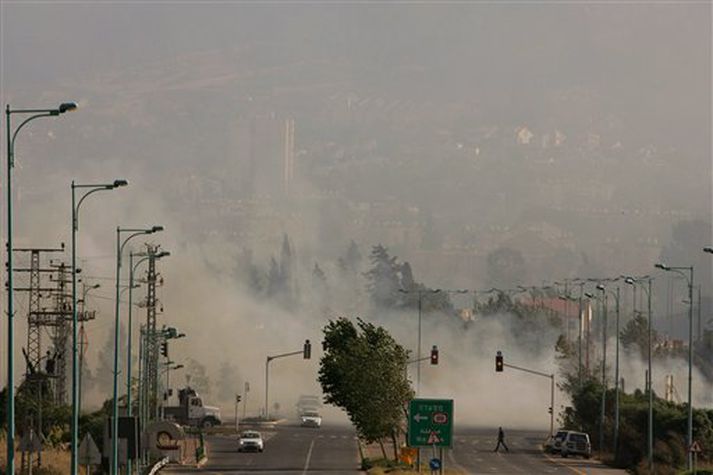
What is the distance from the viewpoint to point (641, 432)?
143 metres

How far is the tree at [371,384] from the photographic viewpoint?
12688 cm

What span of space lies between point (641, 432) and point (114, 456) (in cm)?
6331

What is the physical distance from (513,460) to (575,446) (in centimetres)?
1120

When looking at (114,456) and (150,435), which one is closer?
(114,456)

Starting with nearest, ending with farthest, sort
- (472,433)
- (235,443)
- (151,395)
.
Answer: (235,443), (151,395), (472,433)

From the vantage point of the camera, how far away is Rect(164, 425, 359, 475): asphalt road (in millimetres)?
115688

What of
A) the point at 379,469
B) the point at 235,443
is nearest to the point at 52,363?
the point at 379,469

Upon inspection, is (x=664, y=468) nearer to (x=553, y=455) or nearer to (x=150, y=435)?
(x=553, y=455)

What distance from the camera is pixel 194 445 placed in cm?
14412

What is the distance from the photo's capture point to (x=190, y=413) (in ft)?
578

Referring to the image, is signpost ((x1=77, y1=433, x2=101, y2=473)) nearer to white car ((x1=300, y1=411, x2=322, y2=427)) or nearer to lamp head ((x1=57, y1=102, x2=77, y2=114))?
lamp head ((x1=57, y1=102, x2=77, y2=114))

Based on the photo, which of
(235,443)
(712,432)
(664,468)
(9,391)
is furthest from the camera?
(235,443)

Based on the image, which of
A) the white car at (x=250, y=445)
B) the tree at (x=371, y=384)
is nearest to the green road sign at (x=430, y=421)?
the tree at (x=371, y=384)

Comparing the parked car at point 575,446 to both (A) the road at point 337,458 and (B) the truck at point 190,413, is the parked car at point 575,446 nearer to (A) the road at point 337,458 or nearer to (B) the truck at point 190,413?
(A) the road at point 337,458
